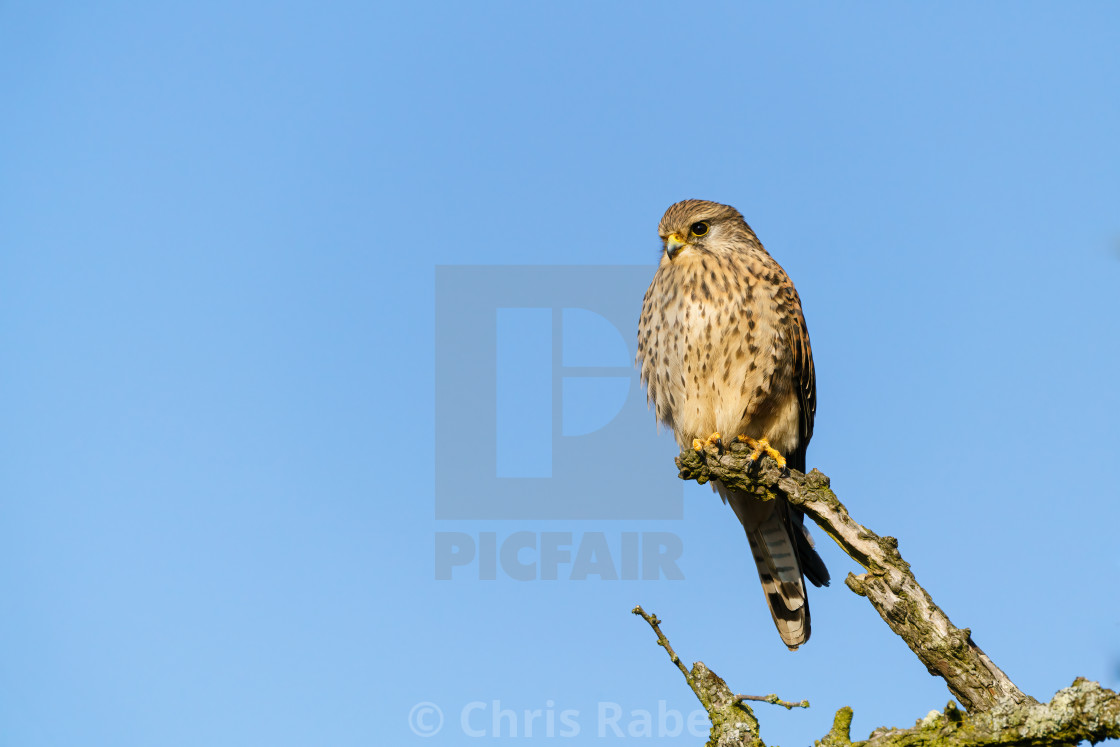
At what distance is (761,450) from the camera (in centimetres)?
420

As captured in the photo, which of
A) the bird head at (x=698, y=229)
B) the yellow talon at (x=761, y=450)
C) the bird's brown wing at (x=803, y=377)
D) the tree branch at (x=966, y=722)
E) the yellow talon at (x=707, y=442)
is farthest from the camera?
the bird head at (x=698, y=229)

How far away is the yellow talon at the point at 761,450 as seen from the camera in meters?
3.99

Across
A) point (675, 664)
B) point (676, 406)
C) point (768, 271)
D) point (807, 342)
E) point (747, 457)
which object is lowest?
point (675, 664)

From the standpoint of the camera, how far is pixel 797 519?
4703mm

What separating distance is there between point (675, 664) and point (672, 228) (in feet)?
9.23

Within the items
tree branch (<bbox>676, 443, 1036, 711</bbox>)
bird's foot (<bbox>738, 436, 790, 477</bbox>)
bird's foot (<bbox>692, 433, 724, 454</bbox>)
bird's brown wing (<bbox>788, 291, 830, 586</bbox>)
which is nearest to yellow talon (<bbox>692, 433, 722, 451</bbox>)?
bird's foot (<bbox>692, 433, 724, 454</bbox>)

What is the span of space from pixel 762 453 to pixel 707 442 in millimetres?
440

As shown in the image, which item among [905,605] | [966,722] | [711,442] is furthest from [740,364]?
[966,722]

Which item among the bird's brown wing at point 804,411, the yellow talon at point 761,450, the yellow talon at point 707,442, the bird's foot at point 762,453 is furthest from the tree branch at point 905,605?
the bird's brown wing at point 804,411

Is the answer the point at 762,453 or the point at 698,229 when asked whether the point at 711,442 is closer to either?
the point at 762,453

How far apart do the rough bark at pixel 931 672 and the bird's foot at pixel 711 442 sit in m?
0.93

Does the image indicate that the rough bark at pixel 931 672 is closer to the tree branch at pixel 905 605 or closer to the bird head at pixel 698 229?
the tree branch at pixel 905 605

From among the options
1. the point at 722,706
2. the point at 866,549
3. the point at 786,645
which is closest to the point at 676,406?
the point at 786,645

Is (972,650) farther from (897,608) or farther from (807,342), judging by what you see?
(807,342)
